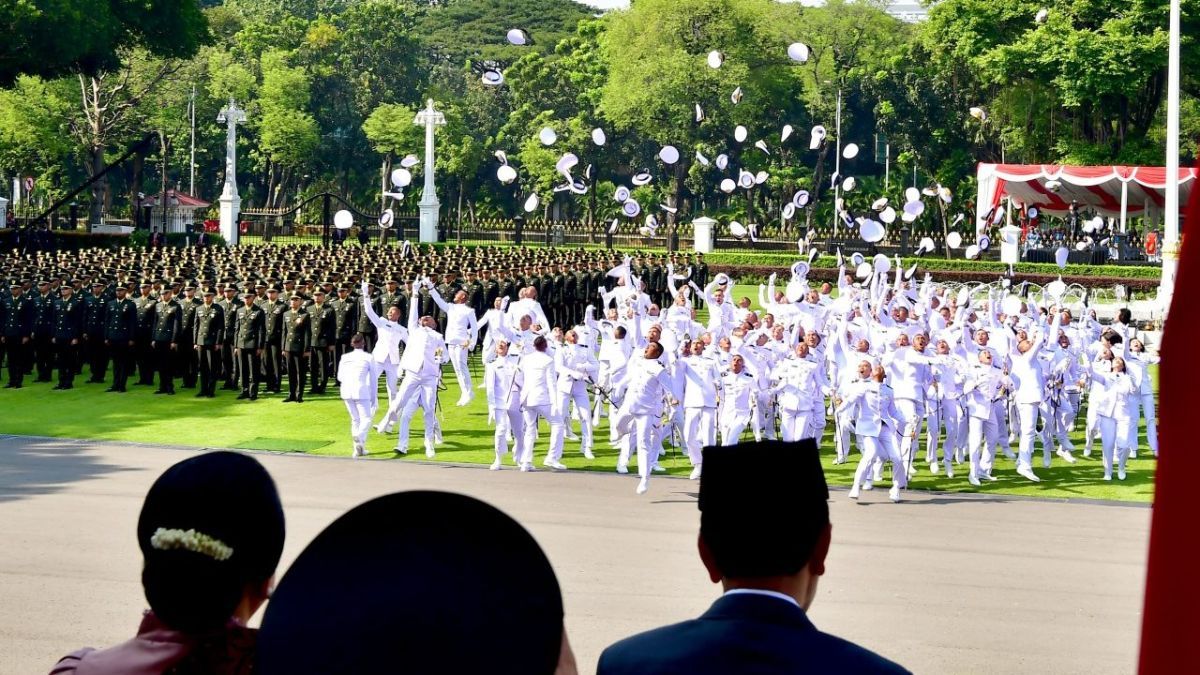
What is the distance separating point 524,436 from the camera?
18.0 m

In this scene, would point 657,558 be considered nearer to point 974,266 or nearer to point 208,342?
point 208,342

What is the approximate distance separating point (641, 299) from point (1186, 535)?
23.8m

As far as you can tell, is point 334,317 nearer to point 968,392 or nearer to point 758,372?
point 758,372

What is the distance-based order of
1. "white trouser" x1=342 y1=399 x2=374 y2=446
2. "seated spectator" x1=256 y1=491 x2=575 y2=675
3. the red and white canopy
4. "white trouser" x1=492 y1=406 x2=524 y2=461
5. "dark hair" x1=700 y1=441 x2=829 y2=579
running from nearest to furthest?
"seated spectator" x1=256 y1=491 x2=575 y2=675 < "dark hair" x1=700 y1=441 x2=829 y2=579 < "white trouser" x1=492 y1=406 x2=524 y2=461 < "white trouser" x1=342 y1=399 x2=374 y2=446 < the red and white canopy

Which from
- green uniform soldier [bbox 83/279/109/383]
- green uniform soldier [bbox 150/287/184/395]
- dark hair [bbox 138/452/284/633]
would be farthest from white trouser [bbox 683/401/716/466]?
dark hair [bbox 138/452/284/633]

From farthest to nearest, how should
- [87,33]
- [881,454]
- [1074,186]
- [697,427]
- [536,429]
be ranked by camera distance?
1. [1074,186]
2. [87,33]
3. [536,429]
4. [697,427]
5. [881,454]

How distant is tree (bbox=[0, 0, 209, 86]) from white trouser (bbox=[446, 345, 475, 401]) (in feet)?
70.6

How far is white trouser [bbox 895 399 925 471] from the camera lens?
56.7 feet

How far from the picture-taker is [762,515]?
3.19 metres

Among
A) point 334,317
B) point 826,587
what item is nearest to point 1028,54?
point 334,317

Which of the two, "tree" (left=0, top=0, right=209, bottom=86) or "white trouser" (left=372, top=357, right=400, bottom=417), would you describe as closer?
"white trouser" (left=372, top=357, right=400, bottom=417)

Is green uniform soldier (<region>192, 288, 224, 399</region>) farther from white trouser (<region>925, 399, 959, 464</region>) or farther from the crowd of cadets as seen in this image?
white trouser (<region>925, 399, 959, 464</region>)

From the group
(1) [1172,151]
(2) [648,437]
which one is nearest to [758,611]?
(2) [648,437]

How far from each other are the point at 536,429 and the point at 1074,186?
1359 inches
